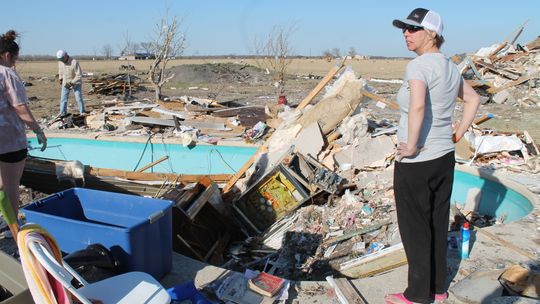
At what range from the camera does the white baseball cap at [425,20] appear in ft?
8.20

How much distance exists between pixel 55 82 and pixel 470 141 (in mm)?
27215

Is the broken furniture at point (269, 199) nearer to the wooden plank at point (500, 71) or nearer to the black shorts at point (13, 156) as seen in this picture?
the black shorts at point (13, 156)

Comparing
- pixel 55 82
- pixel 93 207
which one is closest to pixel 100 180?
pixel 93 207

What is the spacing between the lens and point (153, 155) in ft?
30.1

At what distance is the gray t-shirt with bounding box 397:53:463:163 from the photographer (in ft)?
8.13

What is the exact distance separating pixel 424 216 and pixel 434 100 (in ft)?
2.29

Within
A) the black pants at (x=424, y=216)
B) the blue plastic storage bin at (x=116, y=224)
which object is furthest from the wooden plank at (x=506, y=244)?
the blue plastic storage bin at (x=116, y=224)

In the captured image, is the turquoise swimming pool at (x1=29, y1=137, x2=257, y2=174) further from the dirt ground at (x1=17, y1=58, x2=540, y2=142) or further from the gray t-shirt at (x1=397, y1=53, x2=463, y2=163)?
the gray t-shirt at (x1=397, y1=53, x2=463, y2=163)

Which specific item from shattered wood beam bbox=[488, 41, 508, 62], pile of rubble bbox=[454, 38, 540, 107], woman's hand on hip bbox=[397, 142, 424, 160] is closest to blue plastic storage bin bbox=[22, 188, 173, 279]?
woman's hand on hip bbox=[397, 142, 424, 160]

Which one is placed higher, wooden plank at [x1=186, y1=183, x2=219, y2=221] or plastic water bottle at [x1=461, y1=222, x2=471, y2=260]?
plastic water bottle at [x1=461, y1=222, x2=471, y2=260]

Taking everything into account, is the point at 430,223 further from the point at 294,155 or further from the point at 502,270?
the point at 294,155

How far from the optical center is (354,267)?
12.2 ft

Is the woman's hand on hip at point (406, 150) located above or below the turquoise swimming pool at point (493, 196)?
above

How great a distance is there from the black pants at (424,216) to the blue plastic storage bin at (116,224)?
5.16 feet
